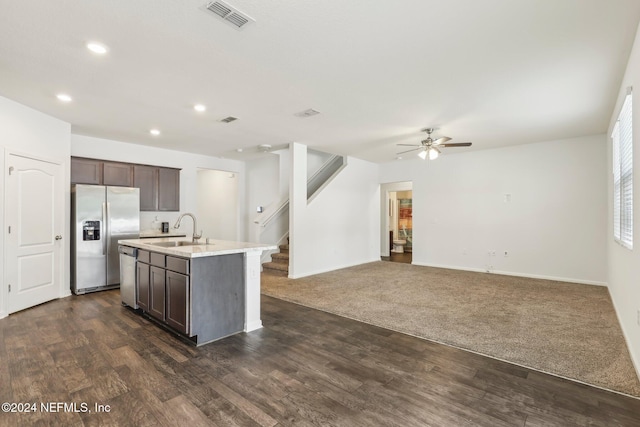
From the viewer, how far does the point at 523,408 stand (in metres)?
2.03

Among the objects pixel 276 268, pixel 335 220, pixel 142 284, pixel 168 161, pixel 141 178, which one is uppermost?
pixel 168 161

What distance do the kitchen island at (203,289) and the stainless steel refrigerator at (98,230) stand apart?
2044mm

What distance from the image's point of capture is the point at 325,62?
2846mm

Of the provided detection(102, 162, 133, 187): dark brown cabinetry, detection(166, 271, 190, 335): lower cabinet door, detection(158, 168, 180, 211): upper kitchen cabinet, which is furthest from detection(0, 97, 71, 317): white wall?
detection(166, 271, 190, 335): lower cabinet door

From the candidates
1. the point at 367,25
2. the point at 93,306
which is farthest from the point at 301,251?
the point at 367,25

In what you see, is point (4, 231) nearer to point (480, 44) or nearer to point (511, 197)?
point (480, 44)

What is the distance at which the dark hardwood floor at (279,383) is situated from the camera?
1.93 metres

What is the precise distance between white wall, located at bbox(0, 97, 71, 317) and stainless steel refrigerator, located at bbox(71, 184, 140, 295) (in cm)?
15

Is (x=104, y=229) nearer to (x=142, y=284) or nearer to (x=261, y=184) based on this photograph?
(x=142, y=284)

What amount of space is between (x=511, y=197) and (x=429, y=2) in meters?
5.63

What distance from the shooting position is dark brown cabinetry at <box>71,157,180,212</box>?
5.18 m

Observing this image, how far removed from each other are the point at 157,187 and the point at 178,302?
3.87m

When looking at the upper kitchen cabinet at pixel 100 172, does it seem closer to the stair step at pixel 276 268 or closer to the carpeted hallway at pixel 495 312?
the stair step at pixel 276 268

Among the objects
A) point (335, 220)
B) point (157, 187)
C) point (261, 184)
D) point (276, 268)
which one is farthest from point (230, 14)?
point (261, 184)
